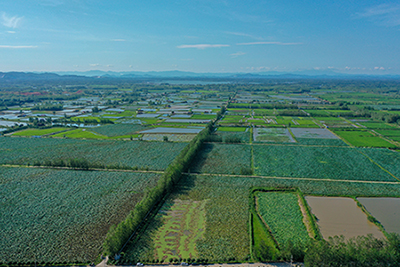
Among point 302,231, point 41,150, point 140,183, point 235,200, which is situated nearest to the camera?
point 302,231

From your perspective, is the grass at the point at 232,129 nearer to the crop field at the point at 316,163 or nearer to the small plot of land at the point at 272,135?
the small plot of land at the point at 272,135

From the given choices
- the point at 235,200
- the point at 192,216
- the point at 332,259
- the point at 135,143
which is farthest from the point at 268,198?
the point at 135,143

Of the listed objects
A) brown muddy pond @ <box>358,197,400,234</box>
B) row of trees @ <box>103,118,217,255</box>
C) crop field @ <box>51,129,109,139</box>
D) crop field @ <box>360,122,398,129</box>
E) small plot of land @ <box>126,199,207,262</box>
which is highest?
crop field @ <box>360,122,398,129</box>

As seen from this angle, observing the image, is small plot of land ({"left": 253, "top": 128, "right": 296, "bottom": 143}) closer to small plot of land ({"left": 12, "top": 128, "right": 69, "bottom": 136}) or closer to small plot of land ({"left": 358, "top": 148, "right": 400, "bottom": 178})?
small plot of land ({"left": 358, "top": 148, "right": 400, "bottom": 178})

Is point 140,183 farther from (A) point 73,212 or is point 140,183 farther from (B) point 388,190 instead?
(B) point 388,190

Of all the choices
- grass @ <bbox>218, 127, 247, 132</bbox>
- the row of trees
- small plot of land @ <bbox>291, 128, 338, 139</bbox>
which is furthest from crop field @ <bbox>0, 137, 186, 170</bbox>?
small plot of land @ <bbox>291, 128, 338, 139</bbox>
